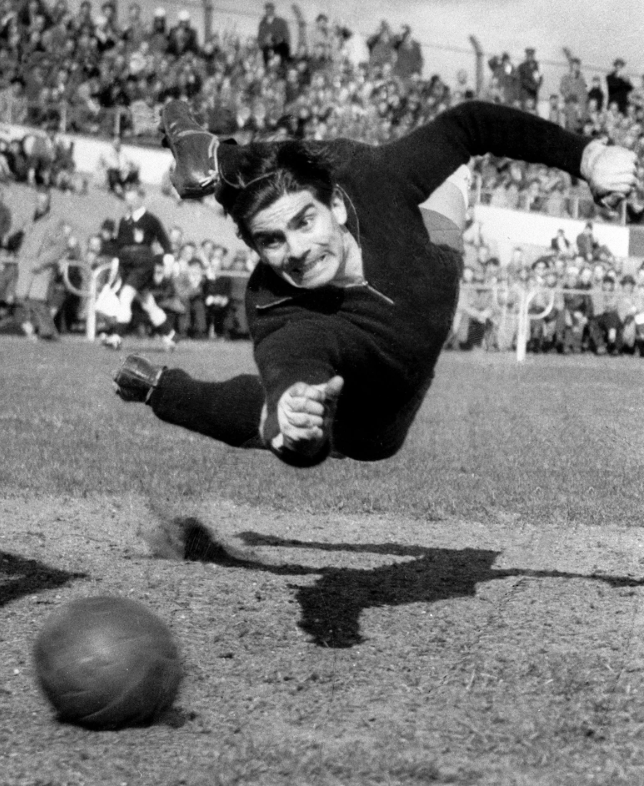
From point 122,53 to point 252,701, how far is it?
739 inches

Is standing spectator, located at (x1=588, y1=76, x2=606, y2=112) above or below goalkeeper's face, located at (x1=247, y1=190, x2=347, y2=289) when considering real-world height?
above

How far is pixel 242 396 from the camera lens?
4.89 meters

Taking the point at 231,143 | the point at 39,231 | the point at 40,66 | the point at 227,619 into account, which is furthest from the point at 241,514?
the point at 40,66

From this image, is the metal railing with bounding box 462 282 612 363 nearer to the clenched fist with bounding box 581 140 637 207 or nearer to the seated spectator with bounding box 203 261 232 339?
the seated spectator with bounding box 203 261 232 339

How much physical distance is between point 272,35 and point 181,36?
5.46 ft

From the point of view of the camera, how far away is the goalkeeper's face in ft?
13.8

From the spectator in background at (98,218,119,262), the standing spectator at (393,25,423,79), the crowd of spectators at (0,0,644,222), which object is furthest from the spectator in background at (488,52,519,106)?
the spectator in background at (98,218,119,262)

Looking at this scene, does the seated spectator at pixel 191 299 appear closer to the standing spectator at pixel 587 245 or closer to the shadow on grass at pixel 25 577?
the standing spectator at pixel 587 245

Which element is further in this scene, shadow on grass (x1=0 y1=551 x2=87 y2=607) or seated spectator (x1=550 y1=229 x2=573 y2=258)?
seated spectator (x1=550 y1=229 x2=573 y2=258)

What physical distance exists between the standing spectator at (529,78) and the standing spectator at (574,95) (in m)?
0.46

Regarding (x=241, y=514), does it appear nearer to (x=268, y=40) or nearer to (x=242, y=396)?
(x=242, y=396)

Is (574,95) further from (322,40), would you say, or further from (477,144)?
(477,144)

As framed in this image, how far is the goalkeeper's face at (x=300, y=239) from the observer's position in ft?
13.8

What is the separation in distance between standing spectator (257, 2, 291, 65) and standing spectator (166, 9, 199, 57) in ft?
3.98
